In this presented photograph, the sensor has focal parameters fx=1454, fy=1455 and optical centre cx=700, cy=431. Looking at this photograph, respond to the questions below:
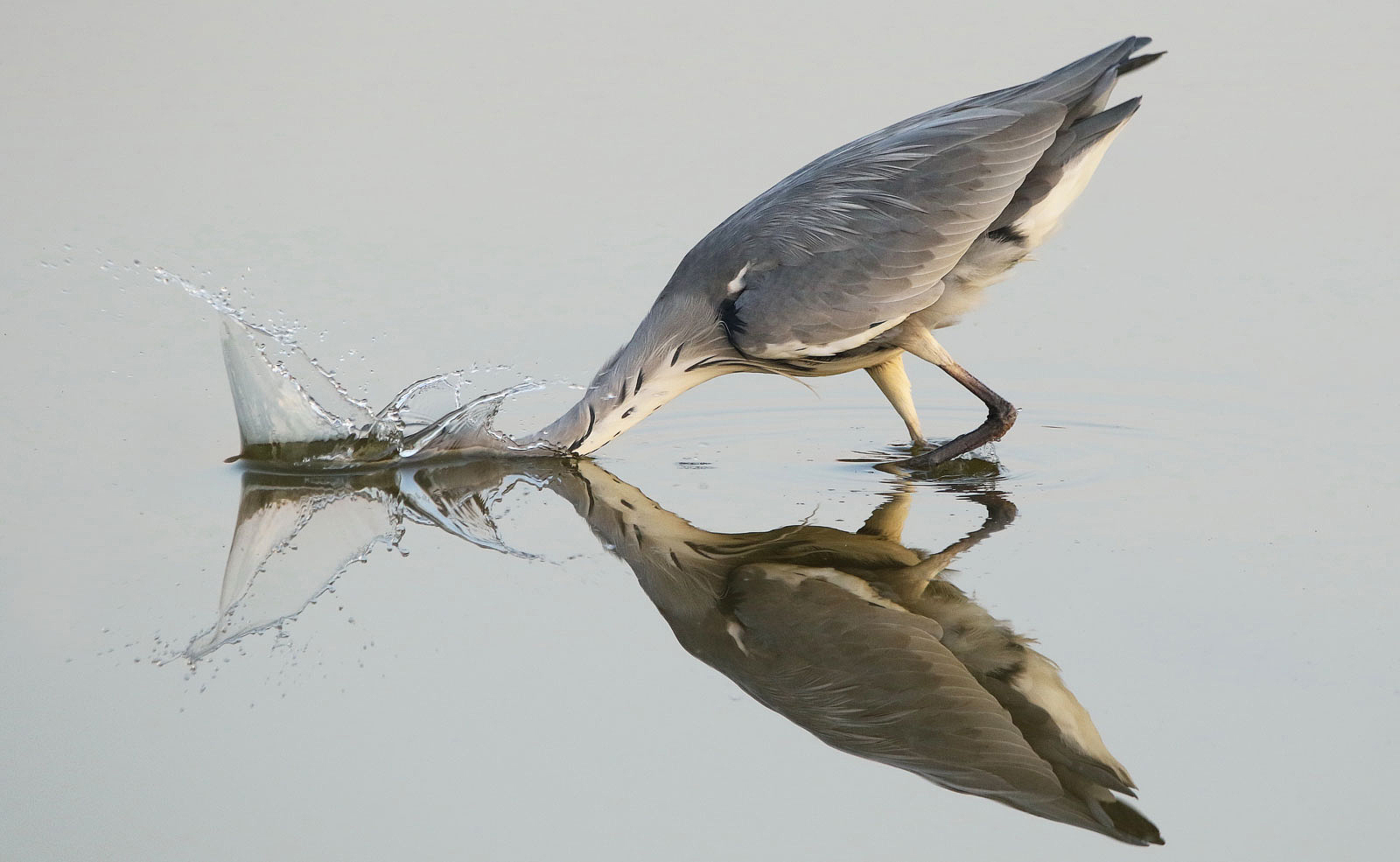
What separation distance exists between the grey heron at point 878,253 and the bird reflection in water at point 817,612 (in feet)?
1.81

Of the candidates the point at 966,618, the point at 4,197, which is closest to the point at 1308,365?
the point at 966,618

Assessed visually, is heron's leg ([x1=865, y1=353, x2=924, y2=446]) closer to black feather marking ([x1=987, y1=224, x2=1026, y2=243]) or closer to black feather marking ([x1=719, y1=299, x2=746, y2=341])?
black feather marking ([x1=987, y1=224, x2=1026, y2=243])

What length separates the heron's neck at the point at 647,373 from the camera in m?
6.47

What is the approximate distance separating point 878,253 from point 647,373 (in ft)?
3.77

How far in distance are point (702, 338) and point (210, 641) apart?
259 cm

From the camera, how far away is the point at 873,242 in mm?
6406

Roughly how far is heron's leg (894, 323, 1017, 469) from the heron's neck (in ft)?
2.64

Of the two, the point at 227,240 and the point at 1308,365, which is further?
the point at 227,240

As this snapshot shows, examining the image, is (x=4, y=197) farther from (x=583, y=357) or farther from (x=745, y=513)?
(x=745, y=513)

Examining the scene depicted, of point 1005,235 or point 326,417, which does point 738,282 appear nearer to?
point 1005,235

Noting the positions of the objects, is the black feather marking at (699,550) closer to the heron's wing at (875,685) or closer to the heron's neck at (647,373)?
the heron's wing at (875,685)

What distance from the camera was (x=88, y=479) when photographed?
6258 millimetres

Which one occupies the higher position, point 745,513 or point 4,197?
point 4,197

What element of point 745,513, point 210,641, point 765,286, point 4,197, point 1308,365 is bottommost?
point 1308,365
